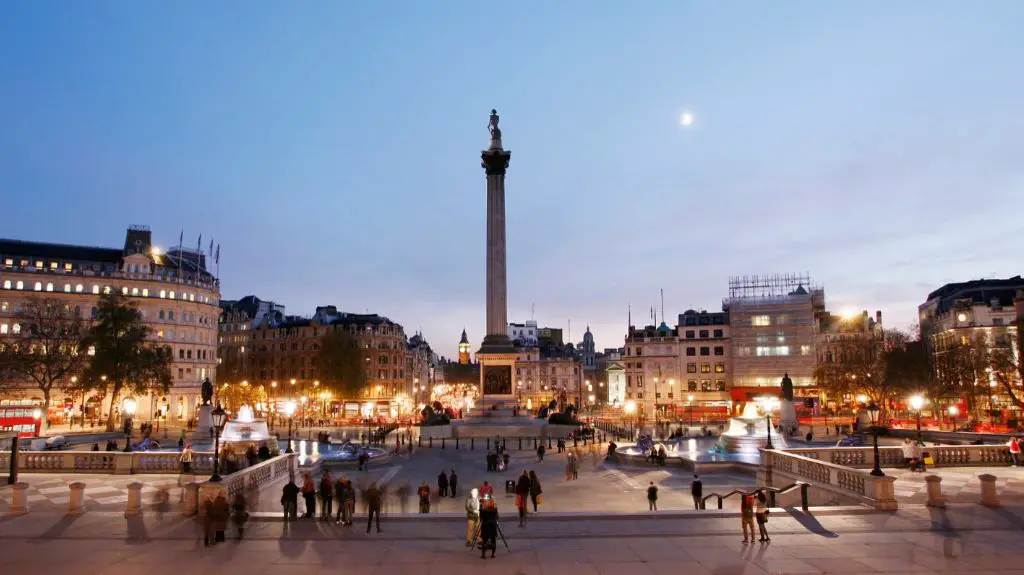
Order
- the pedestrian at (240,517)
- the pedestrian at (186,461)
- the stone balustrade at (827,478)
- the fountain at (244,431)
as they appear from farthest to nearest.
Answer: the fountain at (244,431) → the pedestrian at (186,461) → the stone balustrade at (827,478) → the pedestrian at (240,517)

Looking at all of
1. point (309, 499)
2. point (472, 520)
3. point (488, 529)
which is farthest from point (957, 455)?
point (309, 499)

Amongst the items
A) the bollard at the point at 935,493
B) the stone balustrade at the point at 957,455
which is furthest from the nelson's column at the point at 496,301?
the bollard at the point at 935,493

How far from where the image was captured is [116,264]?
92438 millimetres

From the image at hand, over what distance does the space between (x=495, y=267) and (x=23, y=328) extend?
1956 inches

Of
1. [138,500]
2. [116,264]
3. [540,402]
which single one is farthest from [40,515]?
[540,402]

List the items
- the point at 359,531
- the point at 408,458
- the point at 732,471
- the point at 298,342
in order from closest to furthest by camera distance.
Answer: the point at 359,531 < the point at 732,471 < the point at 408,458 < the point at 298,342

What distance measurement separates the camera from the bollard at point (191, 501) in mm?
20328

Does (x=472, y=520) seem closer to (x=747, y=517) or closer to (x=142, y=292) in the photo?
(x=747, y=517)

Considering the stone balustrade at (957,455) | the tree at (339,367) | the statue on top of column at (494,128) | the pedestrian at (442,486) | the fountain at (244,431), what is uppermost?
the statue on top of column at (494,128)

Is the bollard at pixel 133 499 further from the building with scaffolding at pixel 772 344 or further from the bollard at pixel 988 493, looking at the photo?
the building with scaffolding at pixel 772 344

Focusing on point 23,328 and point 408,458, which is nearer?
point 408,458

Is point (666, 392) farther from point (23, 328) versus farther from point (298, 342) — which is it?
point (23, 328)

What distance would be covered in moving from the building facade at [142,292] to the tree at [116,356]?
1419 cm

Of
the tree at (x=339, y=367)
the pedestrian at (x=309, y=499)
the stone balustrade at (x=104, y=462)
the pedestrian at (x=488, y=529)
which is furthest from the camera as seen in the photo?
the tree at (x=339, y=367)
